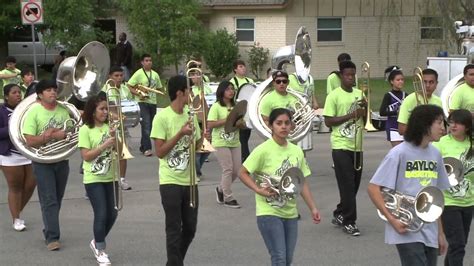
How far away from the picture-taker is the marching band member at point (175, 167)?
22.5 feet

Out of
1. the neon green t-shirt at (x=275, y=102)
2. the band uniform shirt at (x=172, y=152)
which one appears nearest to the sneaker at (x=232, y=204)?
the neon green t-shirt at (x=275, y=102)

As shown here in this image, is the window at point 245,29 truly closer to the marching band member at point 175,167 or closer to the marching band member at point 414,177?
the marching band member at point 175,167

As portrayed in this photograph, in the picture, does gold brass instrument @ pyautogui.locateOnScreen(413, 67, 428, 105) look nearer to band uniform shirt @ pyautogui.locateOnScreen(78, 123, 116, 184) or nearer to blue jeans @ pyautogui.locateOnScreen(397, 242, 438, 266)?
band uniform shirt @ pyautogui.locateOnScreen(78, 123, 116, 184)

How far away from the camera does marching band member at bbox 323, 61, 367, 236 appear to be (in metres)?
8.74

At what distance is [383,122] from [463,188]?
157 inches

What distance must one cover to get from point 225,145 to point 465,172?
13.3 ft

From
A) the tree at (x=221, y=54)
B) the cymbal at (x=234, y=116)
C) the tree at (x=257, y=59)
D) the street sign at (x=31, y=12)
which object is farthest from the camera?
the tree at (x=257, y=59)

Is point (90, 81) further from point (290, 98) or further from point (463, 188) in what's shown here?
point (463, 188)

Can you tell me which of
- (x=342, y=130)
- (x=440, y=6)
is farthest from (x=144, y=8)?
(x=342, y=130)

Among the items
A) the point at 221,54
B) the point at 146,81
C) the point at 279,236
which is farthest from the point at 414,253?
the point at 221,54

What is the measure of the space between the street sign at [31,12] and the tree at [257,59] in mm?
12267

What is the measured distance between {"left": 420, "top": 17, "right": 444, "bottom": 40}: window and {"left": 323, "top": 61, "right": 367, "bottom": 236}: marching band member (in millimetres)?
19319

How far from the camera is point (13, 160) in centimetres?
885

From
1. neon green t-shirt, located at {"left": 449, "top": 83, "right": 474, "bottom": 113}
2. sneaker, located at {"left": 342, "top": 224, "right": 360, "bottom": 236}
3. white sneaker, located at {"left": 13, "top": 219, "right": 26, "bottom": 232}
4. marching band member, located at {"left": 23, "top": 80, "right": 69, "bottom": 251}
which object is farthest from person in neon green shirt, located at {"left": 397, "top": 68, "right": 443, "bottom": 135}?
white sneaker, located at {"left": 13, "top": 219, "right": 26, "bottom": 232}
